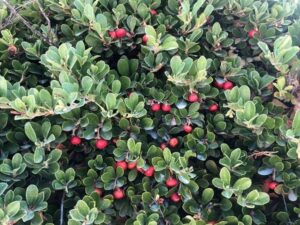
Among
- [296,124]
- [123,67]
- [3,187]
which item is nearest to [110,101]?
[123,67]

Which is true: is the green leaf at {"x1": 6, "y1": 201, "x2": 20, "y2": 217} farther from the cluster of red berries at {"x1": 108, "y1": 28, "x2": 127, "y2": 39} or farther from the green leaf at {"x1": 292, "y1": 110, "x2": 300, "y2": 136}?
the green leaf at {"x1": 292, "y1": 110, "x2": 300, "y2": 136}

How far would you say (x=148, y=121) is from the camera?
1.81m

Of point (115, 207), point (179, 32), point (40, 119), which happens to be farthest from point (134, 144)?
point (179, 32)

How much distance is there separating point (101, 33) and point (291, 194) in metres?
1.12

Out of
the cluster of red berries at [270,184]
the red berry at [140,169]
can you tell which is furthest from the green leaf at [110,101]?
the cluster of red berries at [270,184]

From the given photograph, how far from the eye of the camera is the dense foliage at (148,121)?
5.52 ft

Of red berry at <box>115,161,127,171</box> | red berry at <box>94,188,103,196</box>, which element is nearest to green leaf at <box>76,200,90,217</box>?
red berry at <box>94,188,103,196</box>

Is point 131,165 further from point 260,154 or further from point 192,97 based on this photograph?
point 260,154

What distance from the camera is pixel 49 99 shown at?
166 cm

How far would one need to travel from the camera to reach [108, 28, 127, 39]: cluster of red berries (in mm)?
2014

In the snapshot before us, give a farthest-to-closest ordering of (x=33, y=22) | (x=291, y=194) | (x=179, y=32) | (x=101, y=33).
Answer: (x=33, y=22) < (x=179, y=32) < (x=101, y=33) < (x=291, y=194)

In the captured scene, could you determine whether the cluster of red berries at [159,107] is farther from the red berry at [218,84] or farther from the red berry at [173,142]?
the red berry at [218,84]

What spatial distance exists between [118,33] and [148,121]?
50 cm

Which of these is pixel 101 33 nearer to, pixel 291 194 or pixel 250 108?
pixel 250 108
